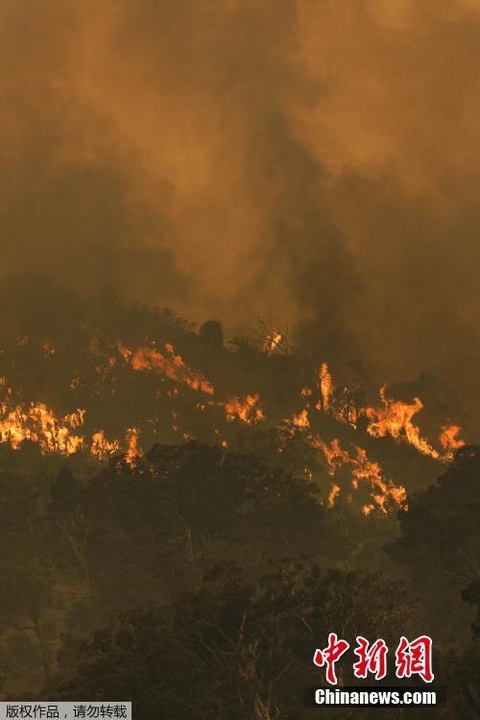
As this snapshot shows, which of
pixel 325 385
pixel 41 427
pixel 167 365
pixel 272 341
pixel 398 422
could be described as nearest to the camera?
pixel 41 427

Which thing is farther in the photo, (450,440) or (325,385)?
(325,385)

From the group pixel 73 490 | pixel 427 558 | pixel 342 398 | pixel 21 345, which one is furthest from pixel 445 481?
pixel 21 345

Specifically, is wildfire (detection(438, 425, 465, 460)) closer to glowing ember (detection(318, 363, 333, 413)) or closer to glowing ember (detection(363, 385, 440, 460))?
glowing ember (detection(363, 385, 440, 460))

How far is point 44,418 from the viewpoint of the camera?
125875 millimetres

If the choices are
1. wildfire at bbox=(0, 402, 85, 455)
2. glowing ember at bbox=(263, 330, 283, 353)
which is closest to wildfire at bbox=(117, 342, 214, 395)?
glowing ember at bbox=(263, 330, 283, 353)

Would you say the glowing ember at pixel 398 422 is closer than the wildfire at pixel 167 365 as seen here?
Yes

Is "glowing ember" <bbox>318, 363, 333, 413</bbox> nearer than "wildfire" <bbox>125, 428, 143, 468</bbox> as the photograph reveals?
No

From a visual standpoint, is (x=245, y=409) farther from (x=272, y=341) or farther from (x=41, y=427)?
(x=41, y=427)

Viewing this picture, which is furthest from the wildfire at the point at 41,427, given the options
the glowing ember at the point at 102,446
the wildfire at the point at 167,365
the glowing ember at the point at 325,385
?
the glowing ember at the point at 325,385

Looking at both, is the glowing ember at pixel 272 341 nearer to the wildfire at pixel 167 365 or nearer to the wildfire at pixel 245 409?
the wildfire at pixel 167 365

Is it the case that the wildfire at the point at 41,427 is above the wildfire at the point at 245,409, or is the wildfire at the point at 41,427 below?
below

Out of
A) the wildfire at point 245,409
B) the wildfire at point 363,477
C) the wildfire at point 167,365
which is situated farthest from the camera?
the wildfire at point 167,365

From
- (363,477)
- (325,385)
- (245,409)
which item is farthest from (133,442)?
(325,385)

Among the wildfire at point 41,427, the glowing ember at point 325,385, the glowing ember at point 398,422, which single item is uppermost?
the glowing ember at point 325,385
